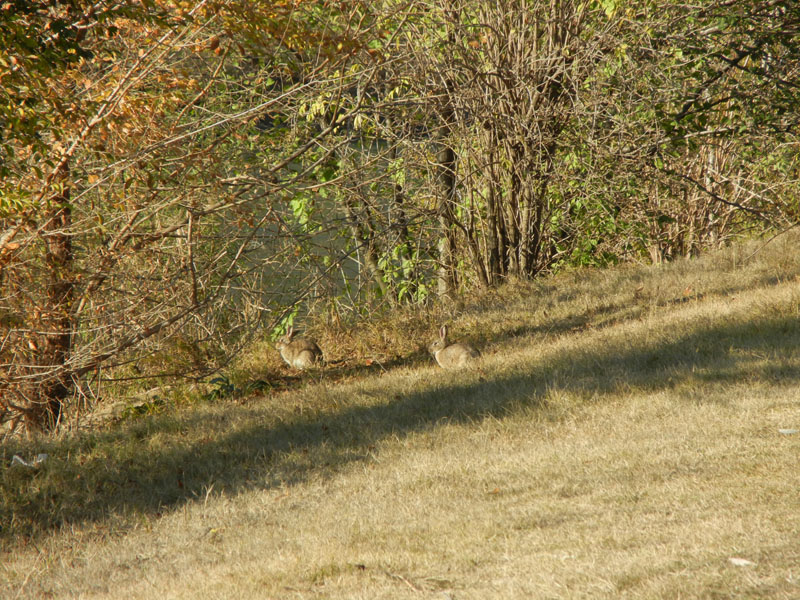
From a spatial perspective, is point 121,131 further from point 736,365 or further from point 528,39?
point 528,39

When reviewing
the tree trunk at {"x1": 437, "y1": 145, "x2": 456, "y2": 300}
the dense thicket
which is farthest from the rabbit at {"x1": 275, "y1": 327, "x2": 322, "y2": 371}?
the tree trunk at {"x1": 437, "y1": 145, "x2": 456, "y2": 300}

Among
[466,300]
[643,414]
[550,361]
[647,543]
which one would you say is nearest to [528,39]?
[466,300]

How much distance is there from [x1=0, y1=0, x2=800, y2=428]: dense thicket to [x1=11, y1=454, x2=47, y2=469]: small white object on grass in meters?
0.94

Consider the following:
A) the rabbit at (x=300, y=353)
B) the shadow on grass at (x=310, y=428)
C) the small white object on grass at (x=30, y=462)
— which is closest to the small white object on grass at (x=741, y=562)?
the shadow on grass at (x=310, y=428)

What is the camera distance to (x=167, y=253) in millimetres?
8914

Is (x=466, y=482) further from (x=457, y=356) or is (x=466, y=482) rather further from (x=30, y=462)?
(x=30, y=462)

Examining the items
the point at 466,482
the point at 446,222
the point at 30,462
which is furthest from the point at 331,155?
the point at 466,482

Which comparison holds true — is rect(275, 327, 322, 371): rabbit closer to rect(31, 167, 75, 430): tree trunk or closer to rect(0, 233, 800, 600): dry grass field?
rect(0, 233, 800, 600): dry grass field

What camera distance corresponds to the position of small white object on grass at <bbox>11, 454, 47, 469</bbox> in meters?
6.91

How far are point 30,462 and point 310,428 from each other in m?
2.42

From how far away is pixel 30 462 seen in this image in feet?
23.2

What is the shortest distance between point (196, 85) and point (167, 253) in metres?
1.81

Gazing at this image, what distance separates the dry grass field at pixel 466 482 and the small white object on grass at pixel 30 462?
9 cm

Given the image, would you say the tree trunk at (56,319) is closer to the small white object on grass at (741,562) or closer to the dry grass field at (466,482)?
the dry grass field at (466,482)
